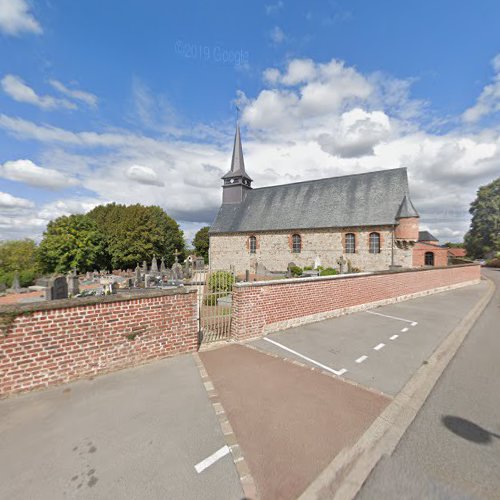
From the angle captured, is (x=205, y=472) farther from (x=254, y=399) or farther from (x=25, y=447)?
(x=25, y=447)

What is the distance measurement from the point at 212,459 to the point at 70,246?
35.9 m

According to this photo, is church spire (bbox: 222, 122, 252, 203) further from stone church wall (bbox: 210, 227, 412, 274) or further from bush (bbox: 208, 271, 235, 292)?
bush (bbox: 208, 271, 235, 292)

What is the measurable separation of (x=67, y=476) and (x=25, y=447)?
31.9 inches

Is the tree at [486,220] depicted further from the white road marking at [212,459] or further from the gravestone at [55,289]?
the gravestone at [55,289]

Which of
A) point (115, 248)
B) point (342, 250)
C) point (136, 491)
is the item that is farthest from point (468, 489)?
point (115, 248)

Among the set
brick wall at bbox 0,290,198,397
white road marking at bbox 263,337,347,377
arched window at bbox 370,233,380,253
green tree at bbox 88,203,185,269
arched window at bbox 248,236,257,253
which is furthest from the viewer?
green tree at bbox 88,203,185,269

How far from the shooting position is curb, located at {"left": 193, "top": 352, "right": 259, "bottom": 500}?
2299 millimetres

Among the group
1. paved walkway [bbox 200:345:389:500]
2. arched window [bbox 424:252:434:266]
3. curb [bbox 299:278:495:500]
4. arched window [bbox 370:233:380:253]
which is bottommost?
curb [bbox 299:278:495:500]

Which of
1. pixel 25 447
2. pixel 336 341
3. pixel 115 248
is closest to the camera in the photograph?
pixel 25 447

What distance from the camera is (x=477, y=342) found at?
6.52 metres

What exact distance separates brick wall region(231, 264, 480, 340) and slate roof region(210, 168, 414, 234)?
11400 mm

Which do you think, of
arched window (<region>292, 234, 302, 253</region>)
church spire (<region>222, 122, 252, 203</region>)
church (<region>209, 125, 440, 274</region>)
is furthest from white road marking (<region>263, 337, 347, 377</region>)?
church spire (<region>222, 122, 252, 203</region>)

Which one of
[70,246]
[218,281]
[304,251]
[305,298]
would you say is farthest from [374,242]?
[70,246]

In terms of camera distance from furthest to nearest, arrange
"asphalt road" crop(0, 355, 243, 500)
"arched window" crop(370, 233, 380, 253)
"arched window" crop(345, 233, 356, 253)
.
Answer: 1. "arched window" crop(345, 233, 356, 253)
2. "arched window" crop(370, 233, 380, 253)
3. "asphalt road" crop(0, 355, 243, 500)
